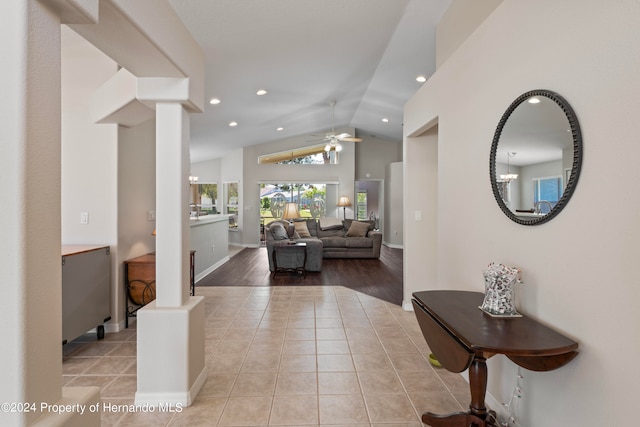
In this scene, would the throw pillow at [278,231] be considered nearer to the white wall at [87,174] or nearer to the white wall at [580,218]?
the white wall at [87,174]

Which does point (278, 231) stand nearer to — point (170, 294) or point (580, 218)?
point (170, 294)

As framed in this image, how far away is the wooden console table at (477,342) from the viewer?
136 centimetres

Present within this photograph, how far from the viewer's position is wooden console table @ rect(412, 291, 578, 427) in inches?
53.5

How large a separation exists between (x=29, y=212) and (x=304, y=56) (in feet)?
12.4

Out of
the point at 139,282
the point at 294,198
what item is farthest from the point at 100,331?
the point at 294,198

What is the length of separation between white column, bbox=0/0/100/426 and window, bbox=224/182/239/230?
901 centimetres

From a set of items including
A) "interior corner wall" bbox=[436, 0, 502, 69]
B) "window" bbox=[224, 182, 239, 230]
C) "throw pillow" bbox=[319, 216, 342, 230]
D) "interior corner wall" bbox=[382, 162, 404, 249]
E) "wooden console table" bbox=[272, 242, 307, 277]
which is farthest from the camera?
"window" bbox=[224, 182, 239, 230]

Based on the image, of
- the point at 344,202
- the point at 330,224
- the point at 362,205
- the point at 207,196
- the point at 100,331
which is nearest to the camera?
the point at 100,331

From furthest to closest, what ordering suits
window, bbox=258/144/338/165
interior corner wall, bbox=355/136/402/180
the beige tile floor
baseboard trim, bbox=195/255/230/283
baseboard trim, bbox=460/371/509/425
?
1. interior corner wall, bbox=355/136/402/180
2. window, bbox=258/144/338/165
3. baseboard trim, bbox=195/255/230/283
4. the beige tile floor
5. baseboard trim, bbox=460/371/509/425

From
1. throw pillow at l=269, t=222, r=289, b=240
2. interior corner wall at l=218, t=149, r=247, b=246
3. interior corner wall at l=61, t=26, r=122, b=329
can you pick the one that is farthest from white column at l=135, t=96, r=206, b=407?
interior corner wall at l=218, t=149, r=247, b=246

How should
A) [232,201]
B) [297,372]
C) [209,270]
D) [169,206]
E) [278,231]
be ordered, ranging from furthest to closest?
[232,201] < [278,231] < [209,270] < [297,372] < [169,206]

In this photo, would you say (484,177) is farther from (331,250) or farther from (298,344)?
(331,250)

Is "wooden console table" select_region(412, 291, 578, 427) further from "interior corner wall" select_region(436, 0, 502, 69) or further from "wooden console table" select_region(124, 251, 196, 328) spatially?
"wooden console table" select_region(124, 251, 196, 328)

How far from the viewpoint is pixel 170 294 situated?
7.23 ft
